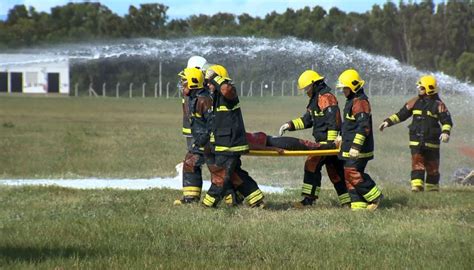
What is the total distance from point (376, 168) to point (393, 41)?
33.0m

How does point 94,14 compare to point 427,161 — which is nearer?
point 427,161

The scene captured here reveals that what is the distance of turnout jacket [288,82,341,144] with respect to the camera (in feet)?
33.8

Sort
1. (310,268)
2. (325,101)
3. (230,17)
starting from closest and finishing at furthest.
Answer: (310,268) < (325,101) < (230,17)

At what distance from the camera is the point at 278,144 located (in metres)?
10.3

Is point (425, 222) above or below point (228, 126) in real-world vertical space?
below

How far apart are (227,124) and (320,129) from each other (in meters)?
1.26

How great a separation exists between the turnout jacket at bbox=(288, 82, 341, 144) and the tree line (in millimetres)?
30820

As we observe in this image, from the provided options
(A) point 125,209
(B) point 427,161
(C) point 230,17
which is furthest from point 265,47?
(C) point 230,17

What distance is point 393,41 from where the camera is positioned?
48.8 metres

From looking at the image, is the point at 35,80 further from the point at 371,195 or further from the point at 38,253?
the point at 38,253

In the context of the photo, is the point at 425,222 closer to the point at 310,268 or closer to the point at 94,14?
the point at 310,268

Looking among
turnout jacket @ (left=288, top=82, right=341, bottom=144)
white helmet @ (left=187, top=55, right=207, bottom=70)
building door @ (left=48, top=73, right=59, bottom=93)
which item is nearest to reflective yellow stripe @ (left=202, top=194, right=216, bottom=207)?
turnout jacket @ (left=288, top=82, right=341, bottom=144)

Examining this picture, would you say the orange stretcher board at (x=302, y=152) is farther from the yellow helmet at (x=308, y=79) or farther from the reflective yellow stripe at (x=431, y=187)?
the reflective yellow stripe at (x=431, y=187)

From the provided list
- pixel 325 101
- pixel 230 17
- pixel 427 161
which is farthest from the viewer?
pixel 230 17
